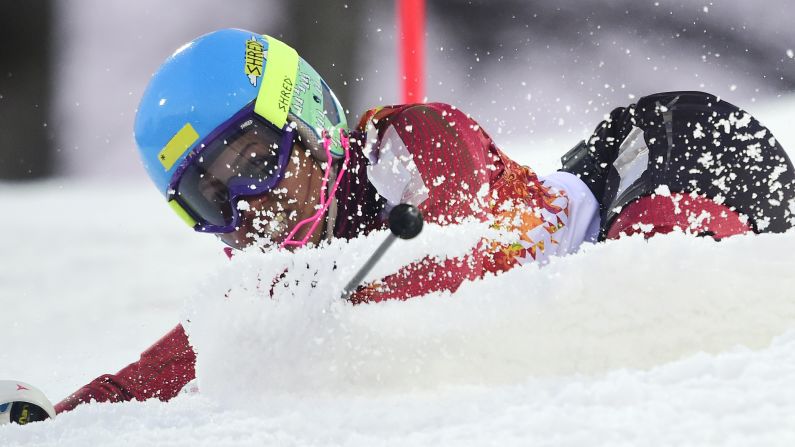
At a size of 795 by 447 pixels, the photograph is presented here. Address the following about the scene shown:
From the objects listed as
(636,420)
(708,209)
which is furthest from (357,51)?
(636,420)

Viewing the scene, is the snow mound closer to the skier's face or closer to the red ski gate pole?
the skier's face

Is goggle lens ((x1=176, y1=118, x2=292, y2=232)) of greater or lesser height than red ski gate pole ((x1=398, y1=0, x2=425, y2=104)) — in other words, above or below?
below

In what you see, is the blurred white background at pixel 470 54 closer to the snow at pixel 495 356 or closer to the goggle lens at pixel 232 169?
the goggle lens at pixel 232 169

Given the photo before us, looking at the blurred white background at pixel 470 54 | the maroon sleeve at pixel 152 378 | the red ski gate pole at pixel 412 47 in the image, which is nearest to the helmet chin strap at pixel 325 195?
the maroon sleeve at pixel 152 378

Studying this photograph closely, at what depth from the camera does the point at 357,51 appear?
4.25 meters

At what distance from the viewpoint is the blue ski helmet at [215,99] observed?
5.96 ft

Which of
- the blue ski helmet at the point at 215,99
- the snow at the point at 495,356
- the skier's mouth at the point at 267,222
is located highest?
the blue ski helmet at the point at 215,99

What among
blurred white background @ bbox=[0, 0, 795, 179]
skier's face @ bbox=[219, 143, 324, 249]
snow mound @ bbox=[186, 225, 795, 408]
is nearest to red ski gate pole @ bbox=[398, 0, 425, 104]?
blurred white background @ bbox=[0, 0, 795, 179]

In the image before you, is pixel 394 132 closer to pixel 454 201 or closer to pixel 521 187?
pixel 454 201

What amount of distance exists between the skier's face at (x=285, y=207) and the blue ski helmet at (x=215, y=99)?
0.06m

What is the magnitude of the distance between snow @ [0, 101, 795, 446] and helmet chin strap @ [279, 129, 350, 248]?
234mm

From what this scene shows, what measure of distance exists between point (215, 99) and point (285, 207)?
28cm

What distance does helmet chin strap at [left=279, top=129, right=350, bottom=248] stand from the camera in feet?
5.99

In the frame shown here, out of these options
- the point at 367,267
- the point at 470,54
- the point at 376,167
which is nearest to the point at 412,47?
the point at 470,54
